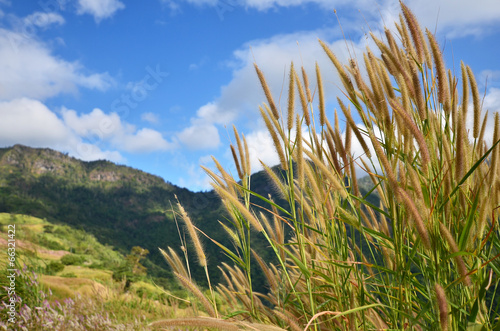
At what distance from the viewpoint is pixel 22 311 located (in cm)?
322

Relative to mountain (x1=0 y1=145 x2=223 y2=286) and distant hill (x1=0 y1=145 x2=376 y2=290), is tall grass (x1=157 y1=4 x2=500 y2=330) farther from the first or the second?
mountain (x1=0 y1=145 x2=223 y2=286)

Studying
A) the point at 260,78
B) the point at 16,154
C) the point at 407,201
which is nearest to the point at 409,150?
the point at 407,201

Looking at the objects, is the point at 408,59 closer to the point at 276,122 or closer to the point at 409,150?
the point at 409,150

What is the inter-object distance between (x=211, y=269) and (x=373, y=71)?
141 ft

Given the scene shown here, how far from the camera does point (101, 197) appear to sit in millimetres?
79812

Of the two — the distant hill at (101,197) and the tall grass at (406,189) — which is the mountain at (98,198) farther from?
the tall grass at (406,189)

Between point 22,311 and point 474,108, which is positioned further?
point 22,311

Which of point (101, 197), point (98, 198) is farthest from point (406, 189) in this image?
point (101, 197)

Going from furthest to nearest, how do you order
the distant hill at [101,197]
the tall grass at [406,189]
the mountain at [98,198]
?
the mountain at [98,198], the distant hill at [101,197], the tall grass at [406,189]

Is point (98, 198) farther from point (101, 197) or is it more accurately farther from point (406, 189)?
point (406, 189)

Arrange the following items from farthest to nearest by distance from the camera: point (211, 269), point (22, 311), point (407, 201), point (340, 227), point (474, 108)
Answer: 1. point (211, 269)
2. point (22, 311)
3. point (340, 227)
4. point (474, 108)
5. point (407, 201)

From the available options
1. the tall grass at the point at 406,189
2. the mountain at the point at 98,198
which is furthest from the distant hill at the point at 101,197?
the tall grass at the point at 406,189

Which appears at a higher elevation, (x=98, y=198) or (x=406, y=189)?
(x=98, y=198)

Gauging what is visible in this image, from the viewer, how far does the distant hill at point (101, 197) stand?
185 ft
